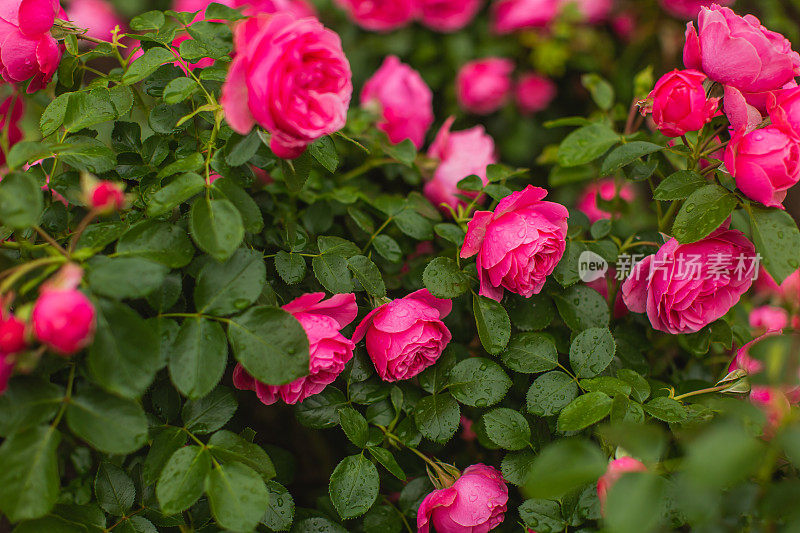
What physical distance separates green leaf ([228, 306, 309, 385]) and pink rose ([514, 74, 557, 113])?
49.3 inches

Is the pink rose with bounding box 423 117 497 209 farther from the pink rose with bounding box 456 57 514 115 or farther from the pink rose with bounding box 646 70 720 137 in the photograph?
the pink rose with bounding box 456 57 514 115

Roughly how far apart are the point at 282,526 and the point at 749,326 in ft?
2.52

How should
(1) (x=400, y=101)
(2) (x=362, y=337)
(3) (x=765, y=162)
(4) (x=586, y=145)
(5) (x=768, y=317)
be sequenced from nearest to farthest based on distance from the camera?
(3) (x=765, y=162) < (2) (x=362, y=337) < (4) (x=586, y=145) < (5) (x=768, y=317) < (1) (x=400, y=101)

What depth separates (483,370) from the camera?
0.69 metres

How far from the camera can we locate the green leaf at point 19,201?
50 centimetres

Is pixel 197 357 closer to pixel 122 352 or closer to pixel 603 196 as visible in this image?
pixel 122 352

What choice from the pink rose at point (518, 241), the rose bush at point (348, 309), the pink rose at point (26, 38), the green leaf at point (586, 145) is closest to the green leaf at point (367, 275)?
the rose bush at point (348, 309)

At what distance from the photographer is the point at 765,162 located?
1.96 feet

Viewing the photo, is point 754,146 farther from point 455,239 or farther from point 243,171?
point 243,171

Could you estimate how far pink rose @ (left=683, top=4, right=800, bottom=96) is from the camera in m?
0.62

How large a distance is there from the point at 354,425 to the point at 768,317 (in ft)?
2.33

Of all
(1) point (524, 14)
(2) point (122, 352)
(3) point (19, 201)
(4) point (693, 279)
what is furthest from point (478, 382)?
(1) point (524, 14)

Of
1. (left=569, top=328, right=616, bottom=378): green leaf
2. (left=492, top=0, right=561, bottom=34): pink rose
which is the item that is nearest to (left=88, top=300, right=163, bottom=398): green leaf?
(left=569, top=328, right=616, bottom=378): green leaf

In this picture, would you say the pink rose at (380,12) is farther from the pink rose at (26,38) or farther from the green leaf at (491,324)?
the green leaf at (491,324)
